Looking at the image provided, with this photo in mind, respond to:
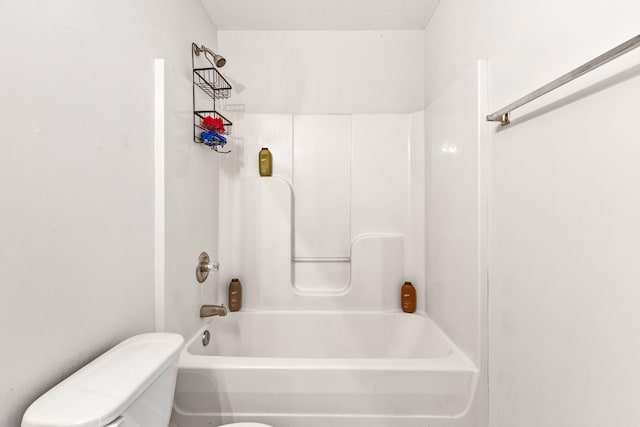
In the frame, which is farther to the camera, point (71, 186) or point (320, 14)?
point (320, 14)

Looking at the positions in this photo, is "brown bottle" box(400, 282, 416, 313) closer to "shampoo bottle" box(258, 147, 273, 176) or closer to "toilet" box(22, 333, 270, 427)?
"shampoo bottle" box(258, 147, 273, 176)

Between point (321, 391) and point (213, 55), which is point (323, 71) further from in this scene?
point (321, 391)

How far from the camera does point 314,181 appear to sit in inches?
78.4

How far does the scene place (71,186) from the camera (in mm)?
829

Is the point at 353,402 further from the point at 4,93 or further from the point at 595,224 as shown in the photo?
the point at 4,93

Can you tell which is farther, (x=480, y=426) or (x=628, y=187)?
(x=480, y=426)

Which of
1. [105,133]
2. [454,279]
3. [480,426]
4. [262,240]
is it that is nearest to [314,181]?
[262,240]

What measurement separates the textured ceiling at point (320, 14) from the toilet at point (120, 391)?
1733mm

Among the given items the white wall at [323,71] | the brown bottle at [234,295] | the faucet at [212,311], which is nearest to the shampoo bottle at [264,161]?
the white wall at [323,71]

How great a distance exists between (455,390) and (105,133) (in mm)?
1518

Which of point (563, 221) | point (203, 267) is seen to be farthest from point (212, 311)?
point (563, 221)

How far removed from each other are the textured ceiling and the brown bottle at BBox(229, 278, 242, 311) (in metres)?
1.58

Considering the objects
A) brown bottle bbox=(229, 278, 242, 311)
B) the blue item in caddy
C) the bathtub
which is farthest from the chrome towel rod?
brown bottle bbox=(229, 278, 242, 311)

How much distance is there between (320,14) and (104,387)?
1.96 m
